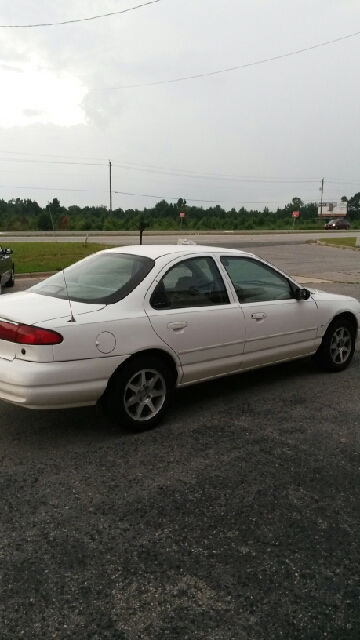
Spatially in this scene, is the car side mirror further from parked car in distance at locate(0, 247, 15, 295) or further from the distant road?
the distant road

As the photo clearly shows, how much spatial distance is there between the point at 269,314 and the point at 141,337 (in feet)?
5.30

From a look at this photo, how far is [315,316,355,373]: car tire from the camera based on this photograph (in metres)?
6.33

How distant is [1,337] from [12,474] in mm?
1023

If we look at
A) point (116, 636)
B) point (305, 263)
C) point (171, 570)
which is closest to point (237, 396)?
point (171, 570)

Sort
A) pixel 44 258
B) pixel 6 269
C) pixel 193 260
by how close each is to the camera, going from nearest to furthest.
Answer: pixel 193 260, pixel 6 269, pixel 44 258

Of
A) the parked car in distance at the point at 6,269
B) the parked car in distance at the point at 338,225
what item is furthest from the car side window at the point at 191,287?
the parked car in distance at the point at 338,225

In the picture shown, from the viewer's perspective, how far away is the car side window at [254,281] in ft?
18.0

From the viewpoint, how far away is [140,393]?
15.0 ft

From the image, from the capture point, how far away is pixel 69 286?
16.3ft

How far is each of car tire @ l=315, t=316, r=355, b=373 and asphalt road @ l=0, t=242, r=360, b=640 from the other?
4.23 feet

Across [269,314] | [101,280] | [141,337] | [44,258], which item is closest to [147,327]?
[141,337]

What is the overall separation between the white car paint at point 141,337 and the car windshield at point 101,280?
0.27 ft

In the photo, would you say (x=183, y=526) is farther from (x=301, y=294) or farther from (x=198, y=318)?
(x=301, y=294)

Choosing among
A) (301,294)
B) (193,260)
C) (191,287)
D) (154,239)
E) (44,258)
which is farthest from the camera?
(154,239)
